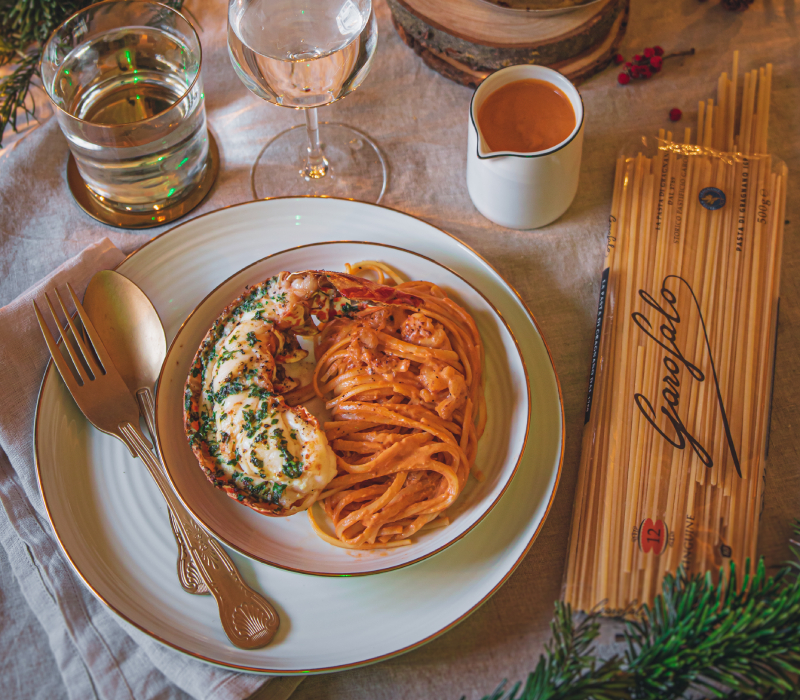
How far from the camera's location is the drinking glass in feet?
6.33

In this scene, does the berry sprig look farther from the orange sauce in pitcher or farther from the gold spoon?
the gold spoon

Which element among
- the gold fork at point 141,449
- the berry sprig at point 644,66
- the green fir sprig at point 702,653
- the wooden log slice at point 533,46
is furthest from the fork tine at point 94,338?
the berry sprig at point 644,66

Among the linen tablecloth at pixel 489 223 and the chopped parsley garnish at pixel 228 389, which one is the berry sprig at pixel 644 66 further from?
the chopped parsley garnish at pixel 228 389

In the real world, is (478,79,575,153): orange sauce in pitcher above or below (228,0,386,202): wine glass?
below

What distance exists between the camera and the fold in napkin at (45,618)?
1607 millimetres

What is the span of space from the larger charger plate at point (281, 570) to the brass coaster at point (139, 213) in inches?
8.5

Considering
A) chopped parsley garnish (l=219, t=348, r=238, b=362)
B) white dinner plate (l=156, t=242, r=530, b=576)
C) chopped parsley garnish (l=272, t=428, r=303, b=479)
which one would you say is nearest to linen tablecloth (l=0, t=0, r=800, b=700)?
white dinner plate (l=156, t=242, r=530, b=576)

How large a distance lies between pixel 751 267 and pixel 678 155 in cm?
43

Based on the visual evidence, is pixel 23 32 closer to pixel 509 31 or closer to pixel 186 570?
pixel 509 31

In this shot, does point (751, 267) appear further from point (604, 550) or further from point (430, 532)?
point (430, 532)

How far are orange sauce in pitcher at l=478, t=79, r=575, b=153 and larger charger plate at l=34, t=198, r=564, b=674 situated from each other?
0.36 metres

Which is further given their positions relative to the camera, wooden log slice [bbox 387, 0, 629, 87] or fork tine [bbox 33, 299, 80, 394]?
wooden log slice [bbox 387, 0, 629, 87]

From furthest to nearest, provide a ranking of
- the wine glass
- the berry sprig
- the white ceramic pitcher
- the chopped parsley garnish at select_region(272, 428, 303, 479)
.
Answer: the berry sprig, the white ceramic pitcher, the wine glass, the chopped parsley garnish at select_region(272, 428, 303, 479)

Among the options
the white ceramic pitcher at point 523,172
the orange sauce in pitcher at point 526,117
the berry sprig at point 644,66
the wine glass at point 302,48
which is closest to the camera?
the wine glass at point 302,48
